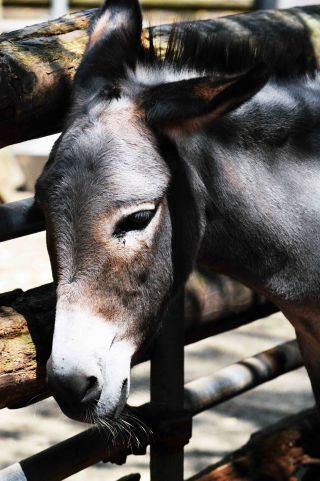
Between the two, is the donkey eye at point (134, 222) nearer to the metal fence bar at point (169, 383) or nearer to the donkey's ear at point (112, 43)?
the donkey's ear at point (112, 43)

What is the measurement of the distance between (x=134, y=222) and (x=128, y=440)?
98 centimetres

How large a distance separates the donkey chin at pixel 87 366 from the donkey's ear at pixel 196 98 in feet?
1.92

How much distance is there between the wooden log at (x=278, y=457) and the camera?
4.01 m

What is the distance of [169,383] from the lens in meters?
3.36

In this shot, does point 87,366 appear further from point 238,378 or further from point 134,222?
point 238,378

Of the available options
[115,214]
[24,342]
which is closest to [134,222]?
[115,214]

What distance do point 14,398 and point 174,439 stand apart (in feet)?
2.67

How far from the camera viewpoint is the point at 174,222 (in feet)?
8.70

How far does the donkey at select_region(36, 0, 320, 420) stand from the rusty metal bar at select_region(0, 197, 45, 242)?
0.36 metres

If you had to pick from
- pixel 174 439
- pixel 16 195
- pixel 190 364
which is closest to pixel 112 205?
pixel 174 439

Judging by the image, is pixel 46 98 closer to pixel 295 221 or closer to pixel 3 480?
pixel 295 221

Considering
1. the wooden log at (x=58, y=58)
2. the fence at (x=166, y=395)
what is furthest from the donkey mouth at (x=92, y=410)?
the wooden log at (x=58, y=58)

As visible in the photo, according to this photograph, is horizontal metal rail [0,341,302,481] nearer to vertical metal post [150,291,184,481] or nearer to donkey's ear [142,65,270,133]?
vertical metal post [150,291,184,481]

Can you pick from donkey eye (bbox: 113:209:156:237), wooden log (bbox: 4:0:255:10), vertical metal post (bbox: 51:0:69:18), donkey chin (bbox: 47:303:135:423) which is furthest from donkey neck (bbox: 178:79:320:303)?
vertical metal post (bbox: 51:0:69:18)
